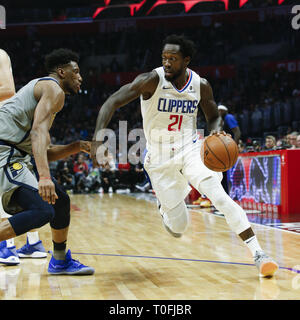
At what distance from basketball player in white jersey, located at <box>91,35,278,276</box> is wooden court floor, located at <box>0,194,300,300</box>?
1.78 ft

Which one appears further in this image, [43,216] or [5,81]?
[5,81]

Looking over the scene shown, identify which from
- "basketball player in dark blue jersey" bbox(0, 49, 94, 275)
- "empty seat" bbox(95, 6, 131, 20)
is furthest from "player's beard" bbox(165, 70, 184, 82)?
"empty seat" bbox(95, 6, 131, 20)

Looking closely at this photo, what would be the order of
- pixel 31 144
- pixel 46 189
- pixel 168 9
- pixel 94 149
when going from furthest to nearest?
pixel 168 9 → pixel 94 149 → pixel 31 144 → pixel 46 189

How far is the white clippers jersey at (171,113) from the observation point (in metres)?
4.04

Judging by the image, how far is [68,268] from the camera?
12.4 ft

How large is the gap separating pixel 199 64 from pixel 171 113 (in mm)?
19608

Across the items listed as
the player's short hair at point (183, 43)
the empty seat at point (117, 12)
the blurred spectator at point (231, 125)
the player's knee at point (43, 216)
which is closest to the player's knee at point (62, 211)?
the player's knee at point (43, 216)

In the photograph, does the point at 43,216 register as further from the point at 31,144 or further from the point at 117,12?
the point at 117,12

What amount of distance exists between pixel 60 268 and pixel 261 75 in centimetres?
1945

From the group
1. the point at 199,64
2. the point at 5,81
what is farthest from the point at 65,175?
the point at 5,81

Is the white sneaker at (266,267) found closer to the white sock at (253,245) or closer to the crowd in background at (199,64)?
the white sock at (253,245)

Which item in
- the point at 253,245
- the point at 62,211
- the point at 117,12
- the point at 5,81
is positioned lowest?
the point at 253,245

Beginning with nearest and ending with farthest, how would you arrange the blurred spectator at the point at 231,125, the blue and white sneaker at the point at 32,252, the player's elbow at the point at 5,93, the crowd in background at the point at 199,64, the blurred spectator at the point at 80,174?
1. the player's elbow at the point at 5,93
2. the blue and white sneaker at the point at 32,252
3. the blurred spectator at the point at 231,125
4. the blurred spectator at the point at 80,174
5. the crowd in background at the point at 199,64
